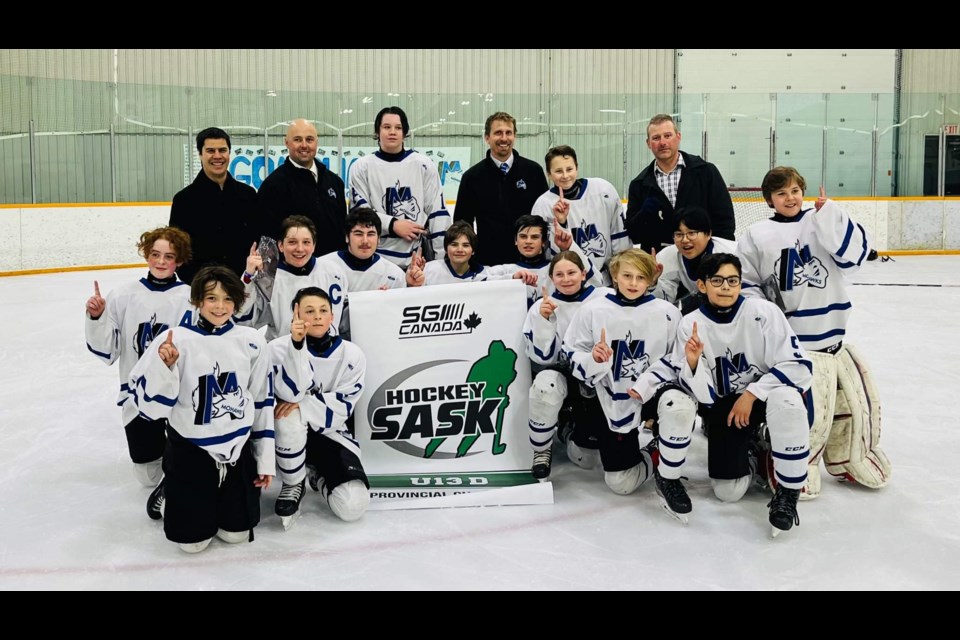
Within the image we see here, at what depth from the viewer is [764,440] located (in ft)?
9.62

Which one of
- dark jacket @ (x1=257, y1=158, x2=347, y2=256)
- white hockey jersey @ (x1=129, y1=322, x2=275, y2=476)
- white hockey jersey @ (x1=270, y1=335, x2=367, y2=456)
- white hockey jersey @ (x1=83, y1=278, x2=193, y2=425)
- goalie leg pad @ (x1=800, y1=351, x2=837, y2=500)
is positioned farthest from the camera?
dark jacket @ (x1=257, y1=158, x2=347, y2=256)

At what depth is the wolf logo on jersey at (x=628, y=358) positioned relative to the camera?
2.83 m

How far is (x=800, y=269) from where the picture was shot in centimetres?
290

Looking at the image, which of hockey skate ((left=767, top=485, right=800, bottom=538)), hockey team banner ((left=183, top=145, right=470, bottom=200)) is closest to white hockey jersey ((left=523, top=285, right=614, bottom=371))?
hockey skate ((left=767, top=485, right=800, bottom=538))

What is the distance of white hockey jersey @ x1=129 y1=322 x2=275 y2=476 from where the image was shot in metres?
2.41

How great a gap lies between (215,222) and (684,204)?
6.18 ft

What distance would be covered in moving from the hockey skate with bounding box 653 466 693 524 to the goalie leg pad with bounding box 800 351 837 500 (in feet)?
1.49

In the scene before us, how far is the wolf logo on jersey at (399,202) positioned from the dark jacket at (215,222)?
1.97ft

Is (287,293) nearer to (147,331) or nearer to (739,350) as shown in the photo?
(147,331)

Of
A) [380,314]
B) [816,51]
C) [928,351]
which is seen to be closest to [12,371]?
[380,314]

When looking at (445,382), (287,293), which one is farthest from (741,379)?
(287,293)

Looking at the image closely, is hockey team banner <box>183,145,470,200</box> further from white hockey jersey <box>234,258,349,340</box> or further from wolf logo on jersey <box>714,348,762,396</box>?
wolf logo on jersey <box>714,348,762,396</box>

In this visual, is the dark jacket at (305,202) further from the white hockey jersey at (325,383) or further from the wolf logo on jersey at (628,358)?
the wolf logo on jersey at (628,358)

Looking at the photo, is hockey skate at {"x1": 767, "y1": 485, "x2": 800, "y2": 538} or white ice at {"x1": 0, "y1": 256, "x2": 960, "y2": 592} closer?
white ice at {"x1": 0, "y1": 256, "x2": 960, "y2": 592}
